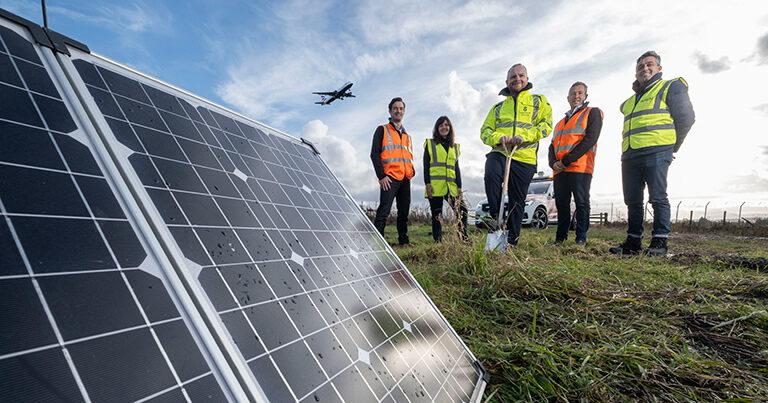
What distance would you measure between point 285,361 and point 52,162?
2.82 feet

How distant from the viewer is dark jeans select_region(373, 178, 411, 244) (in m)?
6.54

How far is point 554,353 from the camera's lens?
2.08 m

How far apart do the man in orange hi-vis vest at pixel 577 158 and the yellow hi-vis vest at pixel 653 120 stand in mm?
595

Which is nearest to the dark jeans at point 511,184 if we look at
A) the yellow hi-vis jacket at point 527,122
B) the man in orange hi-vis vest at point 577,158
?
the yellow hi-vis jacket at point 527,122

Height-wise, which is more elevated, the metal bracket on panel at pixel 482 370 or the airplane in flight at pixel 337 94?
the airplane in flight at pixel 337 94

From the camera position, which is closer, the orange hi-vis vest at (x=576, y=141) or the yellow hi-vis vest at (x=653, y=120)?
the yellow hi-vis vest at (x=653, y=120)

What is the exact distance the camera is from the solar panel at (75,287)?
0.66 metres

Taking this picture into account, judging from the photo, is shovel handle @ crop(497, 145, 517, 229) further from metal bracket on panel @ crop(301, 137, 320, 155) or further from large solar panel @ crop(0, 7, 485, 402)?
large solar panel @ crop(0, 7, 485, 402)

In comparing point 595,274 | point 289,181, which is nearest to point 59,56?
point 289,181

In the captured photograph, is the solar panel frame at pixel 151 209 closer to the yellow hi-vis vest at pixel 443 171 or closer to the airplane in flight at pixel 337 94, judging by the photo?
the yellow hi-vis vest at pixel 443 171

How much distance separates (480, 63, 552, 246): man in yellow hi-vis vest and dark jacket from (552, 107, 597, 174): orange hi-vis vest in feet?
3.11

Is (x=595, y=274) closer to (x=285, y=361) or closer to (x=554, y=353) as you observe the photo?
(x=554, y=353)

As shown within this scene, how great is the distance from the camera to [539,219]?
13695 millimetres

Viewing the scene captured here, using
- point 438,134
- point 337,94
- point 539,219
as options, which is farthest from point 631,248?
point 337,94
